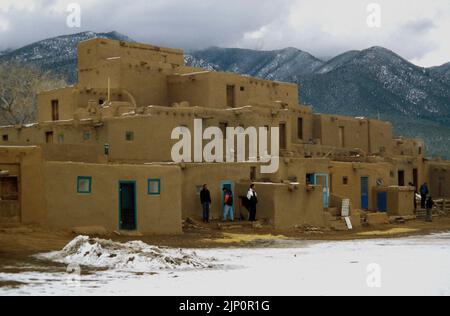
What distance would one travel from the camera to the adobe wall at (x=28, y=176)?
20453mm

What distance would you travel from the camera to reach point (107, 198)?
23156mm

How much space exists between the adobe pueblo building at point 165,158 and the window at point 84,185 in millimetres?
30

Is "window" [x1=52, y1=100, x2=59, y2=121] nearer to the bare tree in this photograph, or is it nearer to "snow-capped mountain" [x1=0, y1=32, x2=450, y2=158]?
the bare tree

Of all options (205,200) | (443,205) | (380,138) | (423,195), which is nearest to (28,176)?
(205,200)

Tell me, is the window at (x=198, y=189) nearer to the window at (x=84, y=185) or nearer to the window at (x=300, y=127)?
the window at (x=84, y=185)

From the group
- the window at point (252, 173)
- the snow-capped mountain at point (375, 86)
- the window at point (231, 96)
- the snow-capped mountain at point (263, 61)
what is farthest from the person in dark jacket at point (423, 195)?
the snow-capped mountain at point (263, 61)

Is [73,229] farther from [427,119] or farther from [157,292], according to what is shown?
[427,119]

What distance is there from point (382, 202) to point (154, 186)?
18.5m

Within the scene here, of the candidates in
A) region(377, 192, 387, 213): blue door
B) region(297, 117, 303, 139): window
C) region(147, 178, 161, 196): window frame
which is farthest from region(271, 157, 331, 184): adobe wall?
region(297, 117, 303, 139): window

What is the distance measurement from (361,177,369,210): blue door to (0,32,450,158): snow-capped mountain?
70.5 meters

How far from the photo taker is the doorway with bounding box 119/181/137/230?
23.9 metres

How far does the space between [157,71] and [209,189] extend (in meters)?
14.9

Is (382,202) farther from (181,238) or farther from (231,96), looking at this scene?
(181,238)
